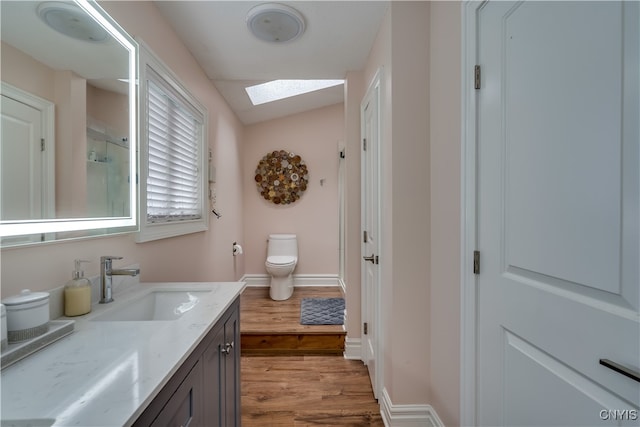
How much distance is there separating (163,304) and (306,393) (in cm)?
121

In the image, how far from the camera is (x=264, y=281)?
12.9 ft

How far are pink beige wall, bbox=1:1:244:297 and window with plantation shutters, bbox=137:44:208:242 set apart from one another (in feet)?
0.30

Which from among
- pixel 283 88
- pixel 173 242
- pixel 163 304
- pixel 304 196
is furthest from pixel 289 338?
pixel 283 88

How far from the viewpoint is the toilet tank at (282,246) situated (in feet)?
12.3

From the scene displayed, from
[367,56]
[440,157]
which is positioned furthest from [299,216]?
[440,157]

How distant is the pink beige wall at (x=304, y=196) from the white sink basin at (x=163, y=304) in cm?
266

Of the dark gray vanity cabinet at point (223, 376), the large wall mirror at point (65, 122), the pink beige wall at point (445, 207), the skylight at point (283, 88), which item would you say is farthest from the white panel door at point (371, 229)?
the large wall mirror at point (65, 122)

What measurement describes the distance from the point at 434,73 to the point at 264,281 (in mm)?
3306

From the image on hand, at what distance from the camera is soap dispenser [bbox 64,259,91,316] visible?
0.94 metres

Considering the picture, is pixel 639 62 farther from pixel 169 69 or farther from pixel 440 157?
pixel 169 69

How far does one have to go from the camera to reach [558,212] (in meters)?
0.75

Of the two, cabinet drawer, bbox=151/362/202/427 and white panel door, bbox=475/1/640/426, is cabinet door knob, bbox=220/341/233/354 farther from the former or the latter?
white panel door, bbox=475/1/640/426

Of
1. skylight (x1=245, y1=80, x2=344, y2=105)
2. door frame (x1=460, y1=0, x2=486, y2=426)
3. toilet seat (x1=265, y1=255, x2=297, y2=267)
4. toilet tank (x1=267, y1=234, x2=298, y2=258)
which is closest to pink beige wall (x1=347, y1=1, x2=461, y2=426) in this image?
door frame (x1=460, y1=0, x2=486, y2=426)

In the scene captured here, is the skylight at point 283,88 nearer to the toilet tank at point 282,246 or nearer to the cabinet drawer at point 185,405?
the toilet tank at point 282,246
